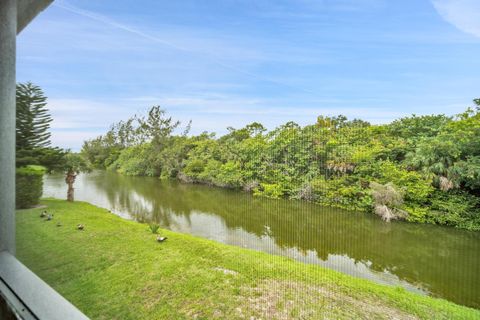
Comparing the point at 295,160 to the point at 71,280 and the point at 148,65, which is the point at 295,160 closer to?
the point at 148,65

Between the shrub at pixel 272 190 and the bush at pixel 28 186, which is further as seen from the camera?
the shrub at pixel 272 190

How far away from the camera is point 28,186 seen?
958 mm

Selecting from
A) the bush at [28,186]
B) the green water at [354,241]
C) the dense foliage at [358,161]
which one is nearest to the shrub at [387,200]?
the dense foliage at [358,161]

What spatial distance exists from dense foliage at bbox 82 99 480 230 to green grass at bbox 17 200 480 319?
0.84 meters

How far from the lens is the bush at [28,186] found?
2.68 feet

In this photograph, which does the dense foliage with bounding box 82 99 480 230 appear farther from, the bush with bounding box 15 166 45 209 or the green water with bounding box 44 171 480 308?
the bush with bounding box 15 166 45 209

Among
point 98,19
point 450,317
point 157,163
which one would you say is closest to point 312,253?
point 450,317

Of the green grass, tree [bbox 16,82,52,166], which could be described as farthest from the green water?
tree [bbox 16,82,52,166]

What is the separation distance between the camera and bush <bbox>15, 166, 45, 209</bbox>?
818 mm

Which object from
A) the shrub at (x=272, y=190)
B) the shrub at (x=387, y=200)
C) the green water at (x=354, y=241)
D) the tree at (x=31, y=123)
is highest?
the tree at (x=31, y=123)

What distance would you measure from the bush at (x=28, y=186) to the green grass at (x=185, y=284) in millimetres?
47

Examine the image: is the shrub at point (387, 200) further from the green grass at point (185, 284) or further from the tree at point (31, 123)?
the tree at point (31, 123)

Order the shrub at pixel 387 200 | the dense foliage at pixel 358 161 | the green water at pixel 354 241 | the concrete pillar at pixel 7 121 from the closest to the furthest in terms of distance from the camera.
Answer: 1. the concrete pillar at pixel 7 121
2. the dense foliage at pixel 358 161
3. the green water at pixel 354 241
4. the shrub at pixel 387 200

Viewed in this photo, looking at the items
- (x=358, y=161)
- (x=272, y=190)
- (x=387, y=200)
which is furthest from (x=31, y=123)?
(x=387, y=200)
